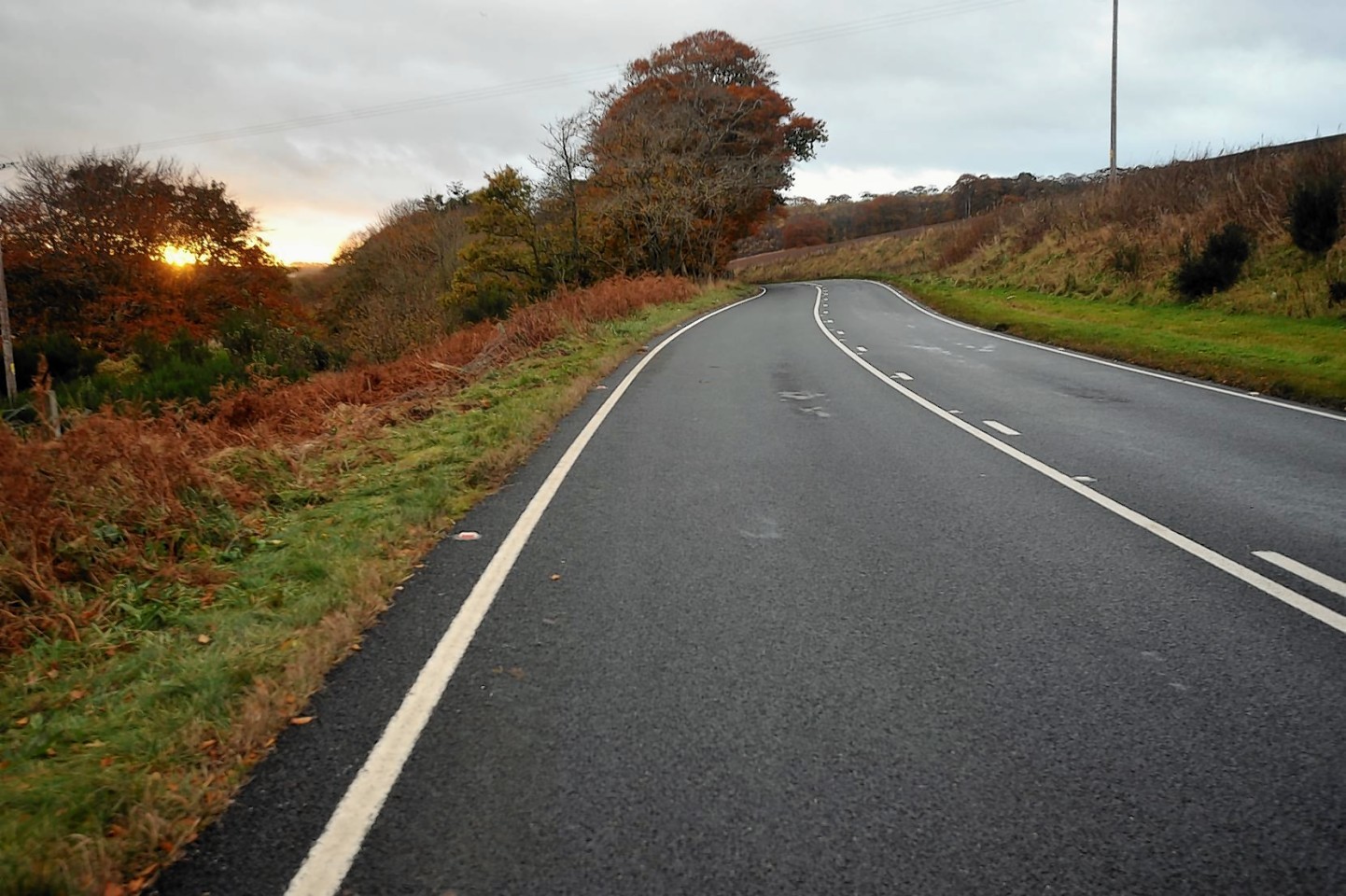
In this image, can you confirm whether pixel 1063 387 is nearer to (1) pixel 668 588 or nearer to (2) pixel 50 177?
(1) pixel 668 588

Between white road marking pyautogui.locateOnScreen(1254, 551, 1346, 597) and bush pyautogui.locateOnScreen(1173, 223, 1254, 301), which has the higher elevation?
bush pyautogui.locateOnScreen(1173, 223, 1254, 301)

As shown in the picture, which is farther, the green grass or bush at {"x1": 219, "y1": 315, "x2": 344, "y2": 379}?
bush at {"x1": 219, "y1": 315, "x2": 344, "y2": 379}

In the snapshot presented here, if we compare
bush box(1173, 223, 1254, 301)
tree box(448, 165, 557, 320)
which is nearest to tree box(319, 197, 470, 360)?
tree box(448, 165, 557, 320)

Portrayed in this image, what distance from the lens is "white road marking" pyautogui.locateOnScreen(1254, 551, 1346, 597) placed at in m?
4.65

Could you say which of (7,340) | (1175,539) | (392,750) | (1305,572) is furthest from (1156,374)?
(7,340)

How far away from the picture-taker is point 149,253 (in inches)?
1410

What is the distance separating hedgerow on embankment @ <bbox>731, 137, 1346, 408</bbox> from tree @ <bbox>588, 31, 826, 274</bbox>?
451 inches

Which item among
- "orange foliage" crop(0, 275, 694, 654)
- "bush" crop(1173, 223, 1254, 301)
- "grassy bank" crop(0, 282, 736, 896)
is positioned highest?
"bush" crop(1173, 223, 1254, 301)

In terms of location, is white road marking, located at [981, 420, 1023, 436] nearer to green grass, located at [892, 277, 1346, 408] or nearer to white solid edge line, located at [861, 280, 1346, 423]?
white solid edge line, located at [861, 280, 1346, 423]

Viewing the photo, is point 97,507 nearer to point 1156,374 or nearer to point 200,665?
point 200,665

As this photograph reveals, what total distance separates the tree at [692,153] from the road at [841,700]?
32.3m

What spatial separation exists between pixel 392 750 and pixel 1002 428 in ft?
26.6

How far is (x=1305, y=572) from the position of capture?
491cm

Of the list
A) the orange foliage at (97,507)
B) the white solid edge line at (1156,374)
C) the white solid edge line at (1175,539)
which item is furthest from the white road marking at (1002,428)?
the orange foliage at (97,507)
